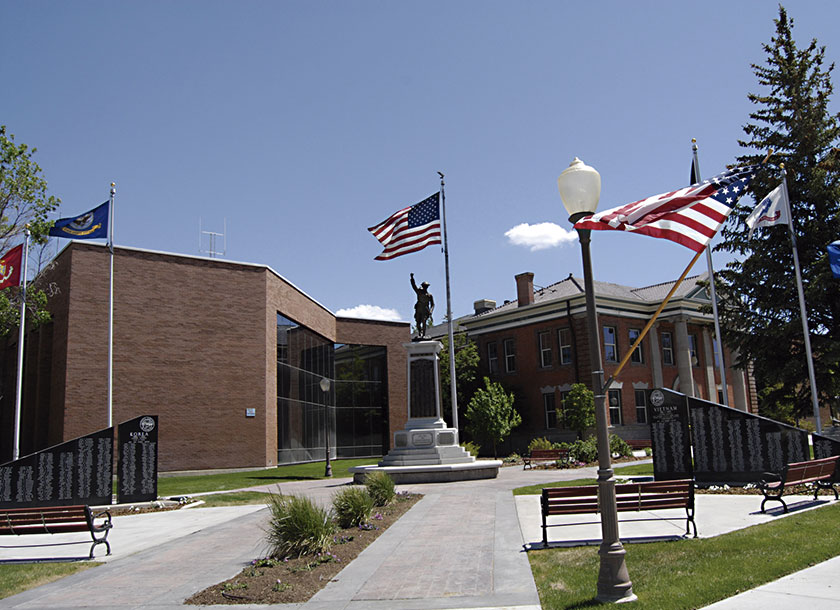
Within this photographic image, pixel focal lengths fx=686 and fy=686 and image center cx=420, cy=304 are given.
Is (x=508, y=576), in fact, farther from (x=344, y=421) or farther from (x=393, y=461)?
(x=344, y=421)

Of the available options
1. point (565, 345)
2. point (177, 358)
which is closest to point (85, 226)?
point (177, 358)

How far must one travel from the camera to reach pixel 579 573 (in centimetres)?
812

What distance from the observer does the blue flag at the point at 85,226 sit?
76.2 feet

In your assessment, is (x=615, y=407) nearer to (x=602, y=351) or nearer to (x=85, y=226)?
(x=602, y=351)

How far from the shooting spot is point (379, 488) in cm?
1469

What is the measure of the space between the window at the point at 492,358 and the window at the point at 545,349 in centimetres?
389

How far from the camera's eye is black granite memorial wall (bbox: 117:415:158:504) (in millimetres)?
17672

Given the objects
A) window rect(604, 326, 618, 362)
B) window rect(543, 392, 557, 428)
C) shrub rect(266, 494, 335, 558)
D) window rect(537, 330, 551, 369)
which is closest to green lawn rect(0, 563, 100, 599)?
shrub rect(266, 494, 335, 558)

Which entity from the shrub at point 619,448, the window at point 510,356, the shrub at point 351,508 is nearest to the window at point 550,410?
the window at point 510,356

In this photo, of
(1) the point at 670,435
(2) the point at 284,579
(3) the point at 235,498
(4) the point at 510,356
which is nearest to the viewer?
(2) the point at 284,579

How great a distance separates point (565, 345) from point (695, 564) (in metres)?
33.0

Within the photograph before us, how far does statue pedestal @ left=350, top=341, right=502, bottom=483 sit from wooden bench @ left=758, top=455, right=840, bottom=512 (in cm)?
1044

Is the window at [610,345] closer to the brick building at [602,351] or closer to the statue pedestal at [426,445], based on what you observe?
the brick building at [602,351]

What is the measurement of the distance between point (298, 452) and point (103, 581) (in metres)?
27.7
